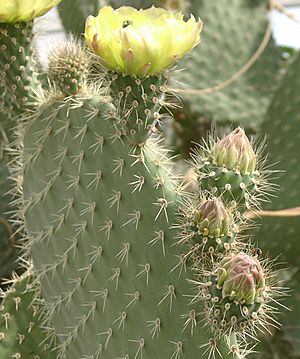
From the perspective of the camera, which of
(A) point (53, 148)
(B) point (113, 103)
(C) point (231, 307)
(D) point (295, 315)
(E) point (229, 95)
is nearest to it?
(C) point (231, 307)

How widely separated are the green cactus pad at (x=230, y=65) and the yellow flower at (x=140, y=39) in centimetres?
79

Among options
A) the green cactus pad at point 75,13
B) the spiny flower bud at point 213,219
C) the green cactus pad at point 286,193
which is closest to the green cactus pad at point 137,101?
the spiny flower bud at point 213,219

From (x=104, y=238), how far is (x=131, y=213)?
5 centimetres

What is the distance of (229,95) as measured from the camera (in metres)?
1.57

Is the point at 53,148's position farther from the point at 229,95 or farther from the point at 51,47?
the point at 229,95

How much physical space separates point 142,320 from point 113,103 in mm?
231

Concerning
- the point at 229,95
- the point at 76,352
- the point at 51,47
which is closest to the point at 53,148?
the point at 51,47

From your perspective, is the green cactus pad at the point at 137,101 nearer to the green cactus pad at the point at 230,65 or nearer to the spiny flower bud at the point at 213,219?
the spiny flower bud at the point at 213,219

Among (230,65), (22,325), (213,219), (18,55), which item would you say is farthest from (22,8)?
(230,65)

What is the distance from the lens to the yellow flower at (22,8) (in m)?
0.83

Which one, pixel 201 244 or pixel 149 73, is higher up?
pixel 149 73

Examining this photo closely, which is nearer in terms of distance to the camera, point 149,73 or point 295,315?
point 149,73

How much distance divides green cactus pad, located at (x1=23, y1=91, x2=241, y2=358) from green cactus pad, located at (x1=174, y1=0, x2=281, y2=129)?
0.63m

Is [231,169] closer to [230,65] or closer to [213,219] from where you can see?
[213,219]
